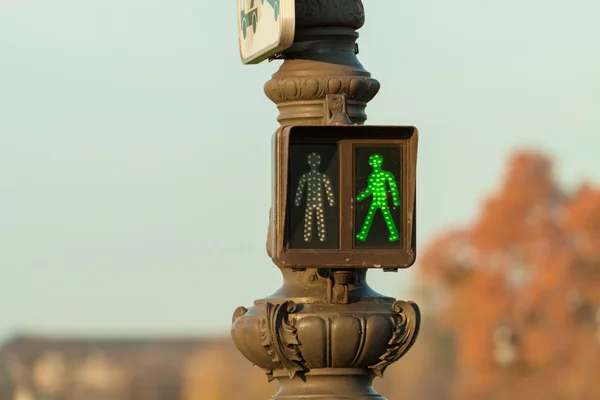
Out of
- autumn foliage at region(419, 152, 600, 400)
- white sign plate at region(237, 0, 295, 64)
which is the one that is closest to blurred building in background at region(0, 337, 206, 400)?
autumn foliage at region(419, 152, 600, 400)

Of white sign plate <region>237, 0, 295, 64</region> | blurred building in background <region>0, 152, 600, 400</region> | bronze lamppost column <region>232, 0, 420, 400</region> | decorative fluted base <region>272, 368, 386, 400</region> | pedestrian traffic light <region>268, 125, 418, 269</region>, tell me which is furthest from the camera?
blurred building in background <region>0, 152, 600, 400</region>

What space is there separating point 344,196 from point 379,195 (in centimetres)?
12

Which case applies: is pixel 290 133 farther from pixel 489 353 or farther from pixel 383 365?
pixel 489 353

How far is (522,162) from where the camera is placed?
89.1m

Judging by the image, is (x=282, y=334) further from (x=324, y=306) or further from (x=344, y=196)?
(x=344, y=196)

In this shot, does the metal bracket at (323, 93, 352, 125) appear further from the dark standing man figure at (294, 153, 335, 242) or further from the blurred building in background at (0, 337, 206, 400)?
the blurred building in background at (0, 337, 206, 400)

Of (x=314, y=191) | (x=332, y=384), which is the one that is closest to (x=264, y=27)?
(x=314, y=191)

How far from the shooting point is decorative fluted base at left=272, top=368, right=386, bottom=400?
7.80 metres

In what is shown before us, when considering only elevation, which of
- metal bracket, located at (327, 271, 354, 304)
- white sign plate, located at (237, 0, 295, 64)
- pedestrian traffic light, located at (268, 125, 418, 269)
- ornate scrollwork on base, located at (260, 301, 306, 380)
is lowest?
ornate scrollwork on base, located at (260, 301, 306, 380)

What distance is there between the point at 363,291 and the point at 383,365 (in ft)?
0.90

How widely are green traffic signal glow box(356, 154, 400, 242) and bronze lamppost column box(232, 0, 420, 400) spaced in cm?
30

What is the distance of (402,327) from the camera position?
306 inches

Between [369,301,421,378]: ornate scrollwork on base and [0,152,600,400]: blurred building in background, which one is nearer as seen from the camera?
[369,301,421,378]: ornate scrollwork on base

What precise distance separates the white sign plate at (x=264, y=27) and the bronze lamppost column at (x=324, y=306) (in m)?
0.15
